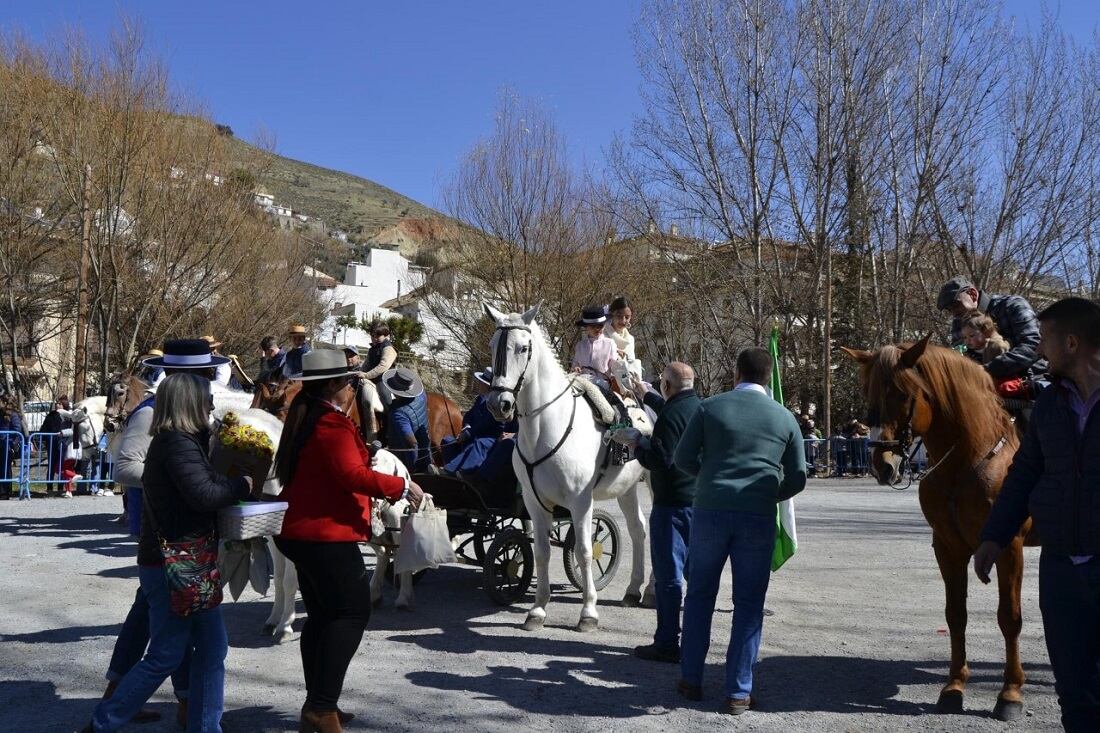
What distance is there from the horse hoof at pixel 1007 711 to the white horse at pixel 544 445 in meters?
3.15

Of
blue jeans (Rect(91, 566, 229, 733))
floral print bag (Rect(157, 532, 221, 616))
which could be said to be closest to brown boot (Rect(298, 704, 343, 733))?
blue jeans (Rect(91, 566, 229, 733))

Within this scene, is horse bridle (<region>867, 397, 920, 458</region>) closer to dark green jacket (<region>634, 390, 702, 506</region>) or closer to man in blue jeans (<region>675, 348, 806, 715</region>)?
man in blue jeans (<region>675, 348, 806, 715</region>)

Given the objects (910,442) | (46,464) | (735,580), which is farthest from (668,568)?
(46,464)

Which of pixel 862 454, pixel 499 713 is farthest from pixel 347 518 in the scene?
pixel 862 454

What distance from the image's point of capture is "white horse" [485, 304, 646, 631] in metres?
7.51

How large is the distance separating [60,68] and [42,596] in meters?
17.6

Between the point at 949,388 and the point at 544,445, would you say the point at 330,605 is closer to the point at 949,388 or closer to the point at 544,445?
the point at 544,445

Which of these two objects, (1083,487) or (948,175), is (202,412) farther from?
(948,175)

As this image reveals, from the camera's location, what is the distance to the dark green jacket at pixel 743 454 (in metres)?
5.46

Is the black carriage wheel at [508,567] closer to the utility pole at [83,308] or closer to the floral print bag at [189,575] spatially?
the floral print bag at [189,575]

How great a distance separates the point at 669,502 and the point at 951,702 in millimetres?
2218

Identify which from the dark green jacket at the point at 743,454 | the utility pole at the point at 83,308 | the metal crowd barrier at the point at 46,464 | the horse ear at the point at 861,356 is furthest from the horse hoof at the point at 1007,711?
the utility pole at the point at 83,308

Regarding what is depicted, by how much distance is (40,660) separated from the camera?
6.47 meters

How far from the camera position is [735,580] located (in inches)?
216
